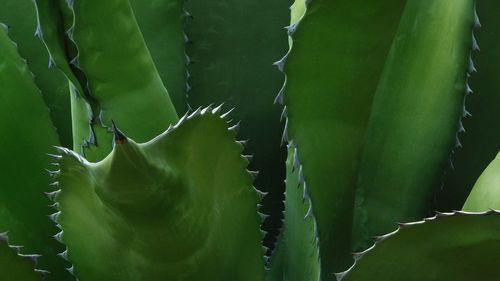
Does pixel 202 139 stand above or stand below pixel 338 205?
above

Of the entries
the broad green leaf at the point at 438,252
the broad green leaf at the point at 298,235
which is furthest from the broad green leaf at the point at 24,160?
the broad green leaf at the point at 438,252

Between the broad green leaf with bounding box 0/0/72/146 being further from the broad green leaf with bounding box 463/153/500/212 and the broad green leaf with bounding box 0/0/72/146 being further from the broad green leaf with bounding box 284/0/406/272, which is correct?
the broad green leaf with bounding box 463/153/500/212

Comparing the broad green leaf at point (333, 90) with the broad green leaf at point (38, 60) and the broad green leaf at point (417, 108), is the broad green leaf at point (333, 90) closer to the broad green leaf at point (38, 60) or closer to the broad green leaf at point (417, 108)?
the broad green leaf at point (417, 108)

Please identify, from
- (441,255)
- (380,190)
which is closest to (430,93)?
(380,190)

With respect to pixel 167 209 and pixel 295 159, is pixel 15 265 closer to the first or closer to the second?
pixel 167 209

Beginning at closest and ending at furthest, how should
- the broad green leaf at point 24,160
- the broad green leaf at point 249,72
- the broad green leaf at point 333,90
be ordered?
the broad green leaf at point 333,90 < the broad green leaf at point 24,160 < the broad green leaf at point 249,72

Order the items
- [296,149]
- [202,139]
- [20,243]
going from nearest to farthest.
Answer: [202,139] < [296,149] < [20,243]

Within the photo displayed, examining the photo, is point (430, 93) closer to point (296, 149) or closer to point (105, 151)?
point (296, 149)
